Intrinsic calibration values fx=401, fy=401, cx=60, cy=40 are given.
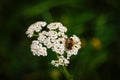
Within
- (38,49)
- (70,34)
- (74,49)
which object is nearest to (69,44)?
(74,49)

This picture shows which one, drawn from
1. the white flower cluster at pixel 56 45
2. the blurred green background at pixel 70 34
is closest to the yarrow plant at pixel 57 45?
the white flower cluster at pixel 56 45

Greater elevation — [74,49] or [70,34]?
[70,34]

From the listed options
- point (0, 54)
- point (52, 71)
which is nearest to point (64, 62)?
point (52, 71)

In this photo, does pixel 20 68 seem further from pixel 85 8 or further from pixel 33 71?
pixel 85 8

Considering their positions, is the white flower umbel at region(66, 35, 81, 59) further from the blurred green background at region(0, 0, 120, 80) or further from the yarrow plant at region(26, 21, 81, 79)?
the blurred green background at region(0, 0, 120, 80)

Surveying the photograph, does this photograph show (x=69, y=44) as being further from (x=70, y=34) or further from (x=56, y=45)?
(x=70, y=34)

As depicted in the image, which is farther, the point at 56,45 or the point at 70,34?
the point at 70,34

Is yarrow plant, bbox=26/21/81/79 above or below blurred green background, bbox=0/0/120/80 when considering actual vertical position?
Result: below

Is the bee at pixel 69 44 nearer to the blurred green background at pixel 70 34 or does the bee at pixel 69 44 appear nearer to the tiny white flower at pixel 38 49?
the tiny white flower at pixel 38 49

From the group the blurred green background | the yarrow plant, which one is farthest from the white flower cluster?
the blurred green background
